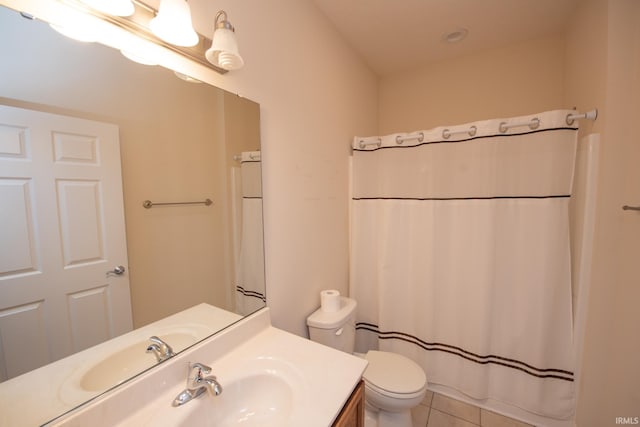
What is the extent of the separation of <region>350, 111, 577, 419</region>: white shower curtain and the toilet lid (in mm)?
410

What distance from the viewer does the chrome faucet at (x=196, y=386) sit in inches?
30.2

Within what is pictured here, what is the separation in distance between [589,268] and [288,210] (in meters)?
1.70

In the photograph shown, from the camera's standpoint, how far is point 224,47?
2.80 feet

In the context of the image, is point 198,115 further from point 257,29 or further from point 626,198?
point 626,198

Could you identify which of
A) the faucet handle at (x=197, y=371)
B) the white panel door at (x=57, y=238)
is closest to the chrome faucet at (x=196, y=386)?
the faucet handle at (x=197, y=371)

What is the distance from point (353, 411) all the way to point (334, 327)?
590mm

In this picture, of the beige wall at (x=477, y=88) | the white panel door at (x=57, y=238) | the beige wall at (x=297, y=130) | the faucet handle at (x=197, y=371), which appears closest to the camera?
the white panel door at (x=57, y=238)

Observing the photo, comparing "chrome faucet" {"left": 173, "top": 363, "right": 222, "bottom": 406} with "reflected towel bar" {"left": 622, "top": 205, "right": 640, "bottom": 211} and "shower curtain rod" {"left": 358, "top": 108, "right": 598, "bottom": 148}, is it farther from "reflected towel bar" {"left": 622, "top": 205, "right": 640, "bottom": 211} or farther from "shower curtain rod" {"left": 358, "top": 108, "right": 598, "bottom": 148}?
"reflected towel bar" {"left": 622, "top": 205, "right": 640, "bottom": 211}

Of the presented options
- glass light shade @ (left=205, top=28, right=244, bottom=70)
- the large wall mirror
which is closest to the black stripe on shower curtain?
the large wall mirror

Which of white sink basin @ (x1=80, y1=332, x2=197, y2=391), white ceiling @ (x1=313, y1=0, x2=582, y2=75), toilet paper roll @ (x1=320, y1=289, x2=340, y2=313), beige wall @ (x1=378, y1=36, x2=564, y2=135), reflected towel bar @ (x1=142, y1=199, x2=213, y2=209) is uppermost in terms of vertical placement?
white ceiling @ (x1=313, y1=0, x2=582, y2=75)

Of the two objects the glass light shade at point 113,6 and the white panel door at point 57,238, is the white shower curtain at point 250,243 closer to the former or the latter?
the white panel door at point 57,238

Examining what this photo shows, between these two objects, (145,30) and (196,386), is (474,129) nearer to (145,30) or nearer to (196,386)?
(145,30)

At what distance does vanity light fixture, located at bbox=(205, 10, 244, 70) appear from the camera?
2.80 feet

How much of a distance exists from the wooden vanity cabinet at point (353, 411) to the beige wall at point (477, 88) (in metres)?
2.20
